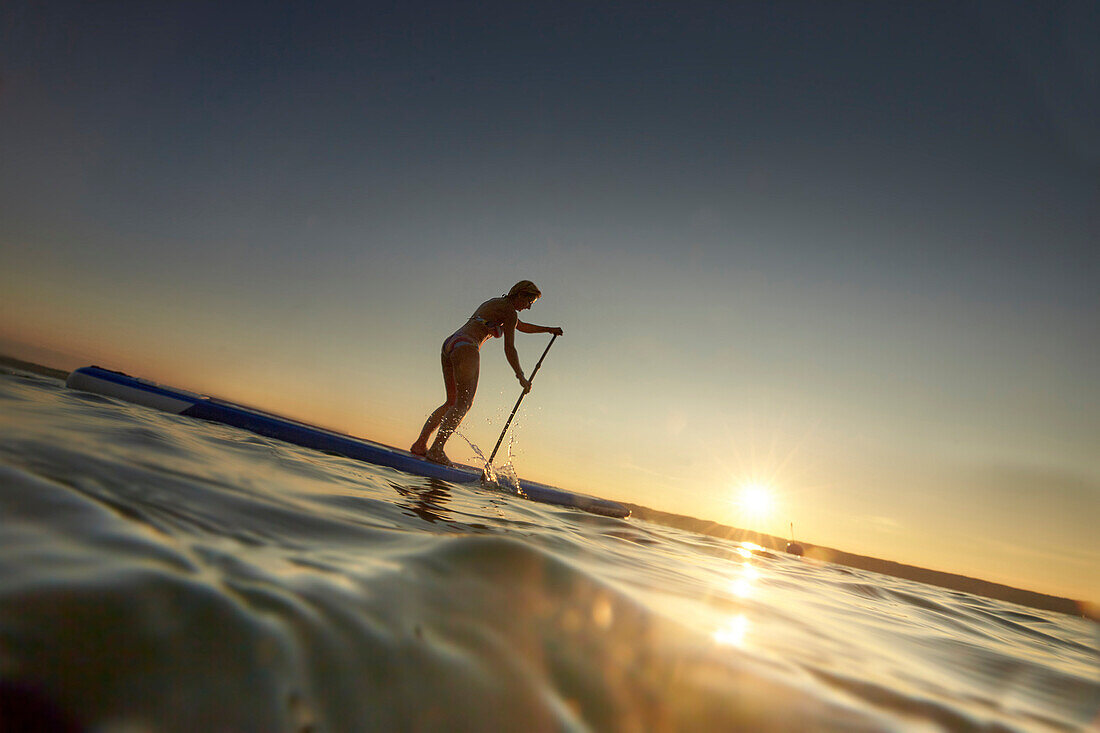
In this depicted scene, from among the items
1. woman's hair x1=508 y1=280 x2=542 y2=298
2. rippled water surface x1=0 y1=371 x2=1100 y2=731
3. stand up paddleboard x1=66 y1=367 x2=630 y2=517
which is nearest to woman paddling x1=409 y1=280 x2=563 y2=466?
woman's hair x1=508 y1=280 x2=542 y2=298

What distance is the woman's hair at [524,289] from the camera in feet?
24.3

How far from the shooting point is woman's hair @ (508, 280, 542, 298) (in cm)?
740

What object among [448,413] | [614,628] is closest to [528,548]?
[614,628]

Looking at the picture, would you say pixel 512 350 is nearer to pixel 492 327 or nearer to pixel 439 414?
pixel 492 327

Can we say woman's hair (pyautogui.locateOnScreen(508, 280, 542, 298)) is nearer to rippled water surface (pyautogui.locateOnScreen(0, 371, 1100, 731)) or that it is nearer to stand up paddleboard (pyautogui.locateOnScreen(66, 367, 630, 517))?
stand up paddleboard (pyautogui.locateOnScreen(66, 367, 630, 517))

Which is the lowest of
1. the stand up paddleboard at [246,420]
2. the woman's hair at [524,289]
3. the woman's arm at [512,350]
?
the stand up paddleboard at [246,420]

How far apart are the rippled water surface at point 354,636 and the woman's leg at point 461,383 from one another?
4.73 metres

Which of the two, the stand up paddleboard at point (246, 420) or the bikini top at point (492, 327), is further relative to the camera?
the bikini top at point (492, 327)

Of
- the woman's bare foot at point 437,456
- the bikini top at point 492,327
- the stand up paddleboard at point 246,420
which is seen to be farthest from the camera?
the bikini top at point 492,327

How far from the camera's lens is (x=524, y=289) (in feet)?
24.3

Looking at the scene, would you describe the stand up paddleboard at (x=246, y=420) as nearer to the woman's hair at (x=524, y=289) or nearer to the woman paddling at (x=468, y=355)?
the woman paddling at (x=468, y=355)

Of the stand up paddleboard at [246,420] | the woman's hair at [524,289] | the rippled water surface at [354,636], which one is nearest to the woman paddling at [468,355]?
the woman's hair at [524,289]

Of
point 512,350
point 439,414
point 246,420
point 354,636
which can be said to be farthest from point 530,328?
point 354,636

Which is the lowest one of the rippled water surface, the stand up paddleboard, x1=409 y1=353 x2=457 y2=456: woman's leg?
the rippled water surface
